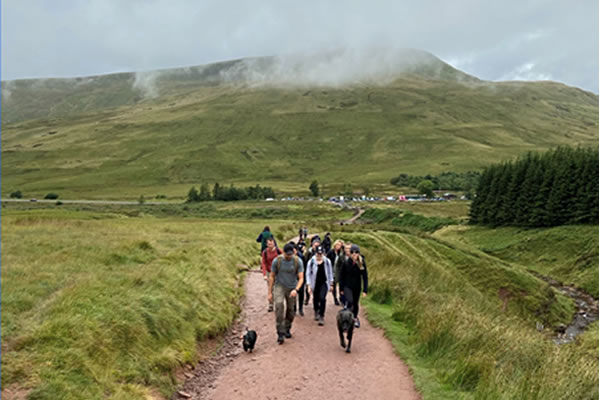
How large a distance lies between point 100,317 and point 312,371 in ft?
16.9

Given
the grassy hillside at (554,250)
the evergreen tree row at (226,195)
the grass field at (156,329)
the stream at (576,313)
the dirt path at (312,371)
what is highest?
the grass field at (156,329)

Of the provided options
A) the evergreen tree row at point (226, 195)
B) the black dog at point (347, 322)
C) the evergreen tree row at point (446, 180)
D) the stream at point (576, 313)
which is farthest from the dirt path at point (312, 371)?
the evergreen tree row at point (446, 180)

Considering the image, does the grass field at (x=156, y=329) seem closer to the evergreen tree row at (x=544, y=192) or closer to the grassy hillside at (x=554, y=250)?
the grassy hillside at (x=554, y=250)

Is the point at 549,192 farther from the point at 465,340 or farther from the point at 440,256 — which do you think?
the point at 465,340

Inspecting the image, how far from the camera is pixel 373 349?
11805 millimetres

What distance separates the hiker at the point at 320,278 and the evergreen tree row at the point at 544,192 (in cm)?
5596

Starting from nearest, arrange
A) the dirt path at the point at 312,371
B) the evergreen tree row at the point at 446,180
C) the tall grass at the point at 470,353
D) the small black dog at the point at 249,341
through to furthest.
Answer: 1. the tall grass at the point at 470,353
2. the dirt path at the point at 312,371
3. the small black dog at the point at 249,341
4. the evergreen tree row at the point at 446,180

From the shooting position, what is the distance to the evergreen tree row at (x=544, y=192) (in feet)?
190

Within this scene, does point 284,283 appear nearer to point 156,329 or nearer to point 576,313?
point 156,329

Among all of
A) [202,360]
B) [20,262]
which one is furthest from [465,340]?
[20,262]

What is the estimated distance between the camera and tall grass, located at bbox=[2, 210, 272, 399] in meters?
7.97

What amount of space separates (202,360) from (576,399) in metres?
8.64

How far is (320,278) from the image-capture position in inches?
551

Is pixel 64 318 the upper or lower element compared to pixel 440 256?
upper
